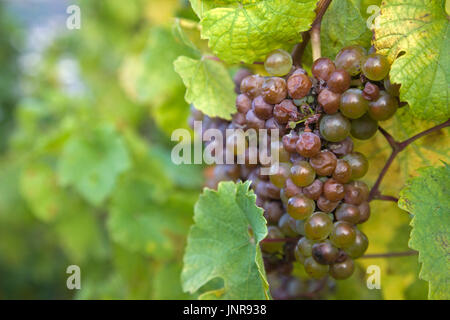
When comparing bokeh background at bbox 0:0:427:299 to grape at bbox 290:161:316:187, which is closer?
grape at bbox 290:161:316:187

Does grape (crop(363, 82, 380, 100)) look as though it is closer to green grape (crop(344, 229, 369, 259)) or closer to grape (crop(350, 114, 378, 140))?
grape (crop(350, 114, 378, 140))

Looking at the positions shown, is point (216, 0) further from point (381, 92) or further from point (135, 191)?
point (135, 191)

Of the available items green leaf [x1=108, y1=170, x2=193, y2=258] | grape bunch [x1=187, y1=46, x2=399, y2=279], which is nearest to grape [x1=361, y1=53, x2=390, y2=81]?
grape bunch [x1=187, y1=46, x2=399, y2=279]

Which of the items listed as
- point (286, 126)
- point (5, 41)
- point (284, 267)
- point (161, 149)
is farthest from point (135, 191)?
point (5, 41)

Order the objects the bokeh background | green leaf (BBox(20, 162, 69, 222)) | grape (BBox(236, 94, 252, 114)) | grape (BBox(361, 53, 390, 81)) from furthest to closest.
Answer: green leaf (BBox(20, 162, 69, 222))
the bokeh background
grape (BBox(236, 94, 252, 114))
grape (BBox(361, 53, 390, 81))

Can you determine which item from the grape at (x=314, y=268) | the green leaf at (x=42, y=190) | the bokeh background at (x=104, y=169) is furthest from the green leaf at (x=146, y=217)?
the grape at (x=314, y=268)

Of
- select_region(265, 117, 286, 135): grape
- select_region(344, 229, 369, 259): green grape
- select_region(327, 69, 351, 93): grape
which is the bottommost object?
select_region(344, 229, 369, 259): green grape
